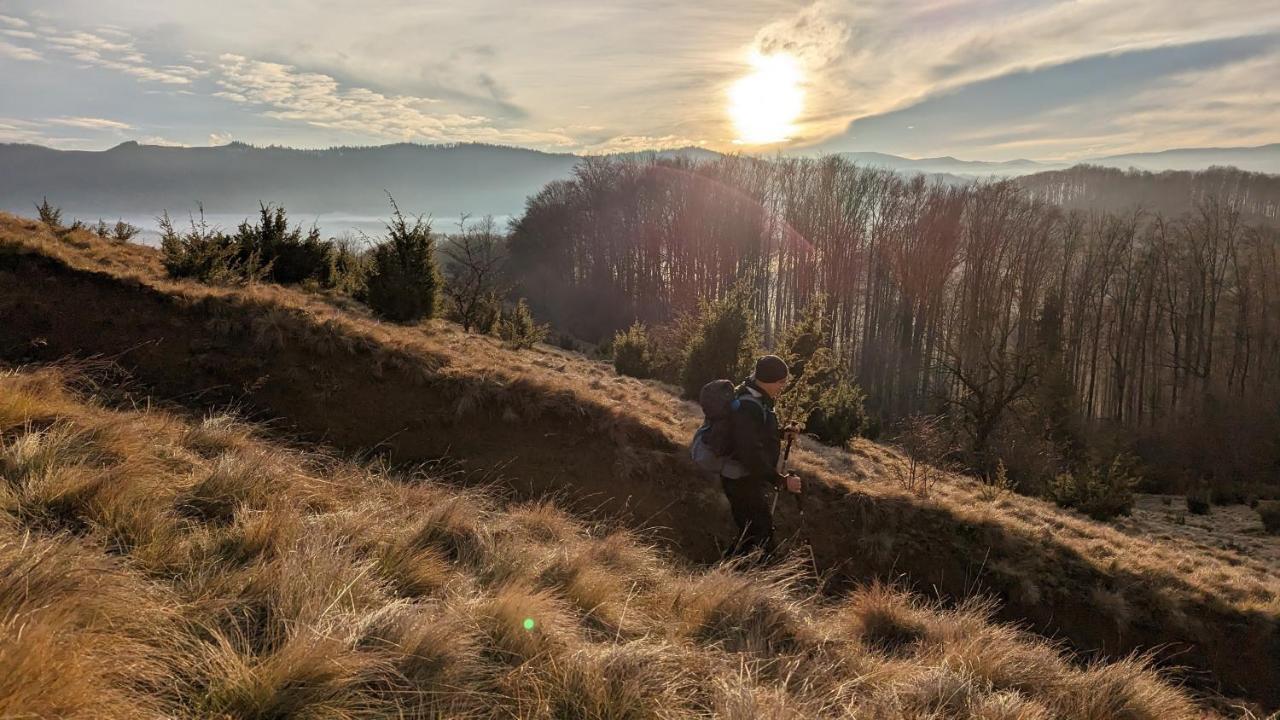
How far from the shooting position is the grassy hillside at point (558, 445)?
250 inches

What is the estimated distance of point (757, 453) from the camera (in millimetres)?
4785

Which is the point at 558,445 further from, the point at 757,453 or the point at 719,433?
the point at 757,453

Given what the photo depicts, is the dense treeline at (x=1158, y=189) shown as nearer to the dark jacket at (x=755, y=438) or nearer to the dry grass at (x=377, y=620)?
the dark jacket at (x=755, y=438)

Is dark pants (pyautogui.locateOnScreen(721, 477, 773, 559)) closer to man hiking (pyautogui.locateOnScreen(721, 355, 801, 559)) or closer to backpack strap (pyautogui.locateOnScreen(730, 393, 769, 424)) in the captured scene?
man hiking (pyautogui.locateOnScreen(721, 355, 801, 559))

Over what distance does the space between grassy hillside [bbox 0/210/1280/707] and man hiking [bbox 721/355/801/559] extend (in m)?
1.08

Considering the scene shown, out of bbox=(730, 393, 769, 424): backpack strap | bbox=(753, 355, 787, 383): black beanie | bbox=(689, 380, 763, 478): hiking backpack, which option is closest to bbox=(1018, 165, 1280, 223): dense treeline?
bbox=(753, 355, 787, 383): black beanie

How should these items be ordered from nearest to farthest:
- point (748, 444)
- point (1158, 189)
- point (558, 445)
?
1. point (748, 444)
2. point (558, 445)
3. point (1158, 189)

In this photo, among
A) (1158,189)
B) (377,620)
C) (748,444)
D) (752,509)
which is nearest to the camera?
(377,620)

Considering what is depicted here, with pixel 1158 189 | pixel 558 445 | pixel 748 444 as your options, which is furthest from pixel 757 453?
pixel 1158 189

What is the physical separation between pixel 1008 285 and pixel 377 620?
44.8m

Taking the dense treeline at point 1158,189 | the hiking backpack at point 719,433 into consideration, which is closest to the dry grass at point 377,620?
the hiking backpack at point 719,433

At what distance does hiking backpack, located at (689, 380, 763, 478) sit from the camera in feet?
16.1

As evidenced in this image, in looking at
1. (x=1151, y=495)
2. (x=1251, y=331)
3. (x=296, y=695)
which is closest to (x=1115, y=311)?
(x=1251, y=331)

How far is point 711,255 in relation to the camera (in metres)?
47.6
